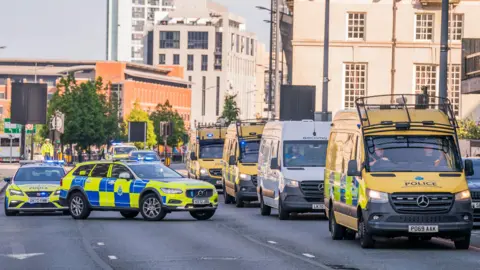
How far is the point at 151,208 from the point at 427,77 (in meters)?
50.7

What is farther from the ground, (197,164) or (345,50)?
(345,50)

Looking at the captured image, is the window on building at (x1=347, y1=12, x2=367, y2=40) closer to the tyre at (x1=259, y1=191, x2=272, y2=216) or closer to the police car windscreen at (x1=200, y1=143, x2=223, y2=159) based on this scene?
the police car windscreen at (x1=200, y1=143, x2=223, y2=159)

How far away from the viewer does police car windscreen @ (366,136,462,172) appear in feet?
72.3

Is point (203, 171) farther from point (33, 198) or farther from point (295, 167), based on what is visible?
point (295, 167)

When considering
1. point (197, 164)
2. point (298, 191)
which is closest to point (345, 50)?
Result: point (197, 164)

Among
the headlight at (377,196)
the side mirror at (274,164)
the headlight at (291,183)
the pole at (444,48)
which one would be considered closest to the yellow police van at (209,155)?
the side mirror at (274,164)

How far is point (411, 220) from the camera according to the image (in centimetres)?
2120

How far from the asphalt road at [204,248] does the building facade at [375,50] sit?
49209mm

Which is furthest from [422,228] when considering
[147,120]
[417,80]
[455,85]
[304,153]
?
[147,120]

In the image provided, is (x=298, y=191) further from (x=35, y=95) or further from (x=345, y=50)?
(x=345, y=50)

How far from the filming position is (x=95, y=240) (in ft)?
79.9

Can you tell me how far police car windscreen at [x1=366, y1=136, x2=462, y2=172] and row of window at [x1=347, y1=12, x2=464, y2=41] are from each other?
55529mm

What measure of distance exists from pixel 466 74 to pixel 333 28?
3398 centimetres

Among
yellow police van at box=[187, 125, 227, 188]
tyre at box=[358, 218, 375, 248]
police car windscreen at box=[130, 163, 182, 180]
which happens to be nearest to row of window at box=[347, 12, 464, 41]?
yellow police van at box=[187, 125, 227, 188]
